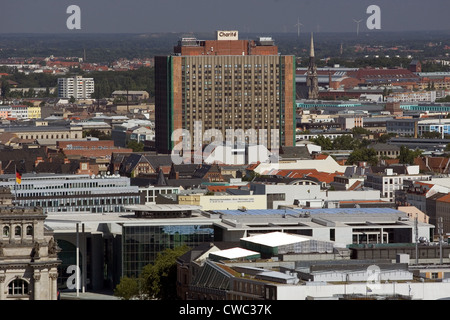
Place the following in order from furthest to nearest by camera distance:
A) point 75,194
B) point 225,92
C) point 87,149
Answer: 1. point 87,149
2. point 225,92
3. point 75,194

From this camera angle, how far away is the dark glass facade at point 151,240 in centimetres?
4769

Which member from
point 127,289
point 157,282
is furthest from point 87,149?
point 157,282

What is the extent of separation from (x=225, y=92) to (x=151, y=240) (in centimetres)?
6209

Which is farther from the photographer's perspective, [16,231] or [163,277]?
[163,277]

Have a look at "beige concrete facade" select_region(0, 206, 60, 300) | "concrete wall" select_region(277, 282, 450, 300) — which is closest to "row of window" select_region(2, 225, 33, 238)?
"beige concrete facade" select_region(0, 206, 60, 300)

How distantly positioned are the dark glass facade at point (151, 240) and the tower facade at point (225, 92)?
59.8 meters

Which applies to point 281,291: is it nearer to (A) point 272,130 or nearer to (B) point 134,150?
(A) point 272,130

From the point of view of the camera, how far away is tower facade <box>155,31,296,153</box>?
356ft

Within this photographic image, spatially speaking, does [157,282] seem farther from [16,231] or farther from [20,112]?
[20,112]

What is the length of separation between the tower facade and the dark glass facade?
59771mm

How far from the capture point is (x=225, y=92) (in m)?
110

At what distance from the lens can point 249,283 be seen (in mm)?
30297


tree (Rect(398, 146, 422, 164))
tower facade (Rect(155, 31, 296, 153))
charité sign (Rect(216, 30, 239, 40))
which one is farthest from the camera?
charité sign (Rect(216, 30, 239, 40))

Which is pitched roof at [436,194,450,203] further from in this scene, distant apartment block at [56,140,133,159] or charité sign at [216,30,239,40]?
charité sign at [216,30,239,40]
